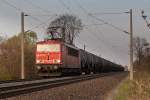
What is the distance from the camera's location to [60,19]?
95.2 metres

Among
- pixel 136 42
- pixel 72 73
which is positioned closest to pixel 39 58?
pixel 72 73

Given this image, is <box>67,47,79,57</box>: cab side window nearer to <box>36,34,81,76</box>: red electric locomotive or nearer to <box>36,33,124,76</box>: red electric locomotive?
<box>36,33,124,76</box>: red electric locomotive

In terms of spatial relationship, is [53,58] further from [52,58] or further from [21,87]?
[21,87]

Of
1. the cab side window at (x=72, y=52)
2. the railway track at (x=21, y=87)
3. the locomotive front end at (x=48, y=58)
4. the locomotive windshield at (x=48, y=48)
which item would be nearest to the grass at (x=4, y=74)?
the locomotive front end at (x=48, y=58)

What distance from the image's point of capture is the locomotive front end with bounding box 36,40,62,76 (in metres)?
44.2

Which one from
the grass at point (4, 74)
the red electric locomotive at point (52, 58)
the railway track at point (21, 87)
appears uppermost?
the red electric locomotive at point (52, 58)

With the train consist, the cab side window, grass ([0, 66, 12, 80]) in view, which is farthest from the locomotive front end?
grass ([0, 66, 12, 80])

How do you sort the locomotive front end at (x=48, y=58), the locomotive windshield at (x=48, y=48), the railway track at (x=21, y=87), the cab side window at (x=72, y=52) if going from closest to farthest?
the railway track at (x=21, y=87) → the locomotive front end at (x=48, y=58) → the locomotive windshield at (x=48, y=48) → the cab side window at (x=72, y=52)

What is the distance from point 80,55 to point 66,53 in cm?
873

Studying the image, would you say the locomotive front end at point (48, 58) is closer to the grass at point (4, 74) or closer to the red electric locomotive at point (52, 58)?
the red electric locomotive at point (52, 58)

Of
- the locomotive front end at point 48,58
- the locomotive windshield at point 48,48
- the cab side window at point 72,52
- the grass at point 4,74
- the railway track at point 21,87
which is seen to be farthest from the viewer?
the grass at point 4,74

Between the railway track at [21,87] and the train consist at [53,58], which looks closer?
the railway track at [21,87]

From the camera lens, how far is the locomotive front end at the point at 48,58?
44.2 metres

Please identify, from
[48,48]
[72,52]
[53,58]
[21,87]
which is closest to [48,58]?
[53,58]
